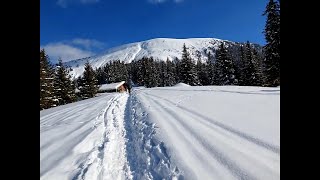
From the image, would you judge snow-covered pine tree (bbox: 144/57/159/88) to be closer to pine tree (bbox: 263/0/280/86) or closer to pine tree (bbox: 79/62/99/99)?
pine tree (bbox: 79/62/99/99)

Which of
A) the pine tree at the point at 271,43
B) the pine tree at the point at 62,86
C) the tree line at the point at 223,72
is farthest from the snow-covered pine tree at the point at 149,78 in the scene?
the pine tree at the point at 271,43

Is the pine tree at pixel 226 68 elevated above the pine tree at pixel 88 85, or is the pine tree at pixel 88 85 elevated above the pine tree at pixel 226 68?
the pine tree at pixel 226 68

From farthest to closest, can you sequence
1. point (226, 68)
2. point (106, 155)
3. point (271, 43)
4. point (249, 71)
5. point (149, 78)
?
point (149, 78) → point (226, 68) → point (249, 71) → point (271, 43) → point (106, 155)

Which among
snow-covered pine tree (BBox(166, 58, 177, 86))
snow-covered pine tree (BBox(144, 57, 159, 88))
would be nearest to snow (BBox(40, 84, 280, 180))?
snow-covered pine tree (BBox(144, 57, 159, 88))

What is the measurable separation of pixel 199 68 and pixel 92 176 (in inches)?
3364

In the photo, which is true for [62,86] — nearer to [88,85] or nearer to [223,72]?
[88,85]

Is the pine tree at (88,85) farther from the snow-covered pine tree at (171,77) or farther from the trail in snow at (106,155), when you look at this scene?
the snow-covered pine tree at (171,77)

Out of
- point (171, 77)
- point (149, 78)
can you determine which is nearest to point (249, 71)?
point (149, 78)

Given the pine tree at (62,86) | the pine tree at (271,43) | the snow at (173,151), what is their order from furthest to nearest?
1. the pine tree at (62,86)
2. the pine tree at (271,43)
3. the snow at (173,151)

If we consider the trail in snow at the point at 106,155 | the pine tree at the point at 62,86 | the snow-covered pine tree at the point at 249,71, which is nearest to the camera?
the trail in snow at the point at 106,155

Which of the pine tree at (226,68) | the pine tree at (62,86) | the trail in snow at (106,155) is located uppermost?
the pine tree at (226,68)

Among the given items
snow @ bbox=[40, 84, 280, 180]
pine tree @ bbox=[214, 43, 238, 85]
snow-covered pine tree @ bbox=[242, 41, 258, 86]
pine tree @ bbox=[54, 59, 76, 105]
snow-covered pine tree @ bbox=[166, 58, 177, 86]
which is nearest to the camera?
snow @ bbox=[40, 84, 280, 180]
